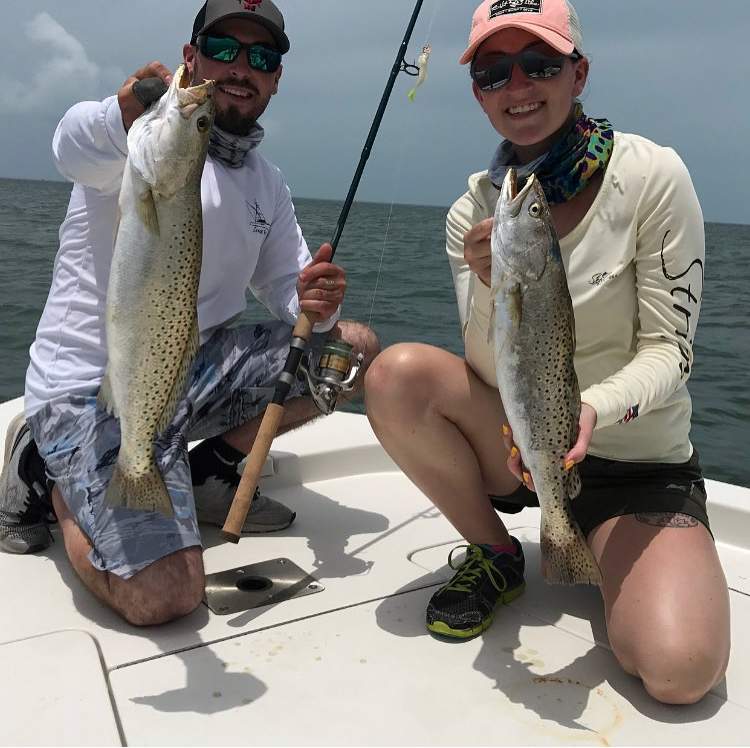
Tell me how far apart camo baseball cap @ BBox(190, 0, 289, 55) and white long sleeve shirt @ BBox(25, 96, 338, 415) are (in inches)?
23.2

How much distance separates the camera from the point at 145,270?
2555 mm

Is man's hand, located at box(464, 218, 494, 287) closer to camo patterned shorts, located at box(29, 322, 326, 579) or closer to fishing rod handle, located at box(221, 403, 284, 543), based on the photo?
fishing rod handle, located at box(221, 403, 284, 543)

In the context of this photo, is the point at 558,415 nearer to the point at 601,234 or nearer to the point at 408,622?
the point at 601,234

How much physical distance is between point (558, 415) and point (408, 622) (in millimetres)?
1009

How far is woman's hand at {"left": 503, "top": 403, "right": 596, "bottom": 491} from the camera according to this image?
2482 millimetres

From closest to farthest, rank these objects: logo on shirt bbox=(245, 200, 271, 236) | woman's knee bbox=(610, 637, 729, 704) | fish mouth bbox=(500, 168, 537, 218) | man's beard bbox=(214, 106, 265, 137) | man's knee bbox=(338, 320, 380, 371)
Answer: fish mouth bbox=(500, 168, 537, 218)
woman's knee bbox=(610, 637, 729, 704)
man's beard bbox=(214, 106, 265, 137)
logo on shirt bbox=(245, 200, 271, 236)
man's knee bbox=(338, 320, 380, 371)

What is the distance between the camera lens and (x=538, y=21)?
108 inches

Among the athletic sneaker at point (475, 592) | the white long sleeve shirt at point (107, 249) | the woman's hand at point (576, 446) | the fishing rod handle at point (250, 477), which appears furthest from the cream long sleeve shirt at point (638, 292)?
the white long sleeve shirt at point (107, 249)

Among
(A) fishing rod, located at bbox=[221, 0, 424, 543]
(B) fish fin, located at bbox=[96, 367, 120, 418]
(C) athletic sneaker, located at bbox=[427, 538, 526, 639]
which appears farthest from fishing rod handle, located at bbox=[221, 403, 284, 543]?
(C) athletic sneaker, located at bbox=[427, 538, 526, 639]

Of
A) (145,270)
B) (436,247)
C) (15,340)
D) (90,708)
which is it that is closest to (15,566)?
(90,708)

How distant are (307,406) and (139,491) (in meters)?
1.32

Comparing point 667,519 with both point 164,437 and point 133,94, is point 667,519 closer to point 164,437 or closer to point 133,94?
point 164,437

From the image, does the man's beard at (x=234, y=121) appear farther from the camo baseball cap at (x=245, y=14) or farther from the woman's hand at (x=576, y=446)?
the woman's hand at (x=576, y=446)

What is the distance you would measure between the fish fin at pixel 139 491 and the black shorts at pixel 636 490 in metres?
1.52
